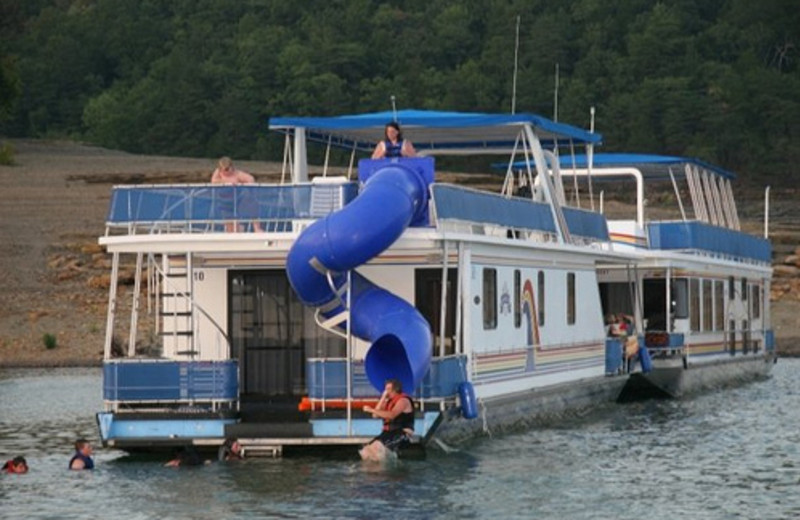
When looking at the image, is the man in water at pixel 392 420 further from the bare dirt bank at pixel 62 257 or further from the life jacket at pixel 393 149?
the bare dirt bank at pixel 62 257

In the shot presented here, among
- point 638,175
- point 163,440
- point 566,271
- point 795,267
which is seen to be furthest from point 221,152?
point 163,440

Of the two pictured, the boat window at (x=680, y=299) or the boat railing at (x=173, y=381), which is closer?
the boat railing at (x=173, y=381)

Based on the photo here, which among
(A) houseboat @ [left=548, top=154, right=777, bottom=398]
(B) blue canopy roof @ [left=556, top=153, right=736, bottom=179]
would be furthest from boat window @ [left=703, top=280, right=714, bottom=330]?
(B) blue canopy roof @ [left=556, top=153, right=736, bottom=179]

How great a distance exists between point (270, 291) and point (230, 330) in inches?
30.3

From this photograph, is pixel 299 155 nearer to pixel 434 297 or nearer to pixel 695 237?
pixel 434 297

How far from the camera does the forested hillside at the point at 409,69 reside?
111000 mm

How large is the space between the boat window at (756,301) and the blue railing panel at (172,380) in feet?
77.9

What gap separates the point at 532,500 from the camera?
24.5 meters

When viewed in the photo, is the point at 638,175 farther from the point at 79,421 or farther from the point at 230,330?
the point at 230,330

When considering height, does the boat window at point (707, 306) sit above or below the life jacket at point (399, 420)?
above

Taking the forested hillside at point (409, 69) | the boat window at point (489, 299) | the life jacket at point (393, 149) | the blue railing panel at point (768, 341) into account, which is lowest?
the blue railing panel at point (768, 341)

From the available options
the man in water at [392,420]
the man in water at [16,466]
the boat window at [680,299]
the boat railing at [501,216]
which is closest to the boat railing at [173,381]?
the man in water at [16,466]

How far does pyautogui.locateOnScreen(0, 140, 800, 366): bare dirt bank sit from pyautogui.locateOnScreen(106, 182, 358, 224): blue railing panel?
81.5 feet

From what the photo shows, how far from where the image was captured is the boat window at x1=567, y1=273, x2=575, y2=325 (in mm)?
34875
